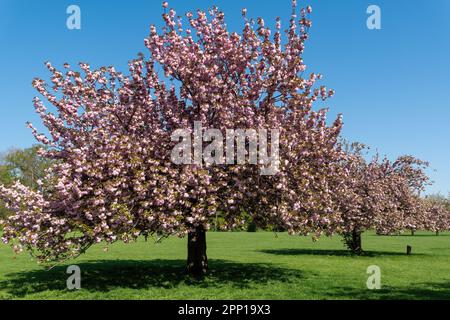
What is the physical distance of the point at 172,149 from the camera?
18.0 meters

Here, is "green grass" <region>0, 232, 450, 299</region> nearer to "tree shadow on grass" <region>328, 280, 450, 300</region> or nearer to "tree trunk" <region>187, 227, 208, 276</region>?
"tree shadow on grass" <region>328, 280, 450, 300</region>

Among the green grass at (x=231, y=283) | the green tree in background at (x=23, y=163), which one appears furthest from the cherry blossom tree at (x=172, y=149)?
the green tree in background at (x=23, y=163)

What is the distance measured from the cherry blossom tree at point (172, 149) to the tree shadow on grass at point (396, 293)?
2.86 meters

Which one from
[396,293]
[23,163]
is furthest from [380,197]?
[23,163]

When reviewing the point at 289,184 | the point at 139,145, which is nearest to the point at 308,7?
the point at 289,184

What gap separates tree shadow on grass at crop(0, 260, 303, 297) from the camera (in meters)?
20.4

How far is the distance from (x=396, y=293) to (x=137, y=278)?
12596 mm

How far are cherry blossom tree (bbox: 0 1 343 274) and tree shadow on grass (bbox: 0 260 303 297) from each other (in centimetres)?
295

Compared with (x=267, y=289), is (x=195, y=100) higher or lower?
higher

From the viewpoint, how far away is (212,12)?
19.4 metres

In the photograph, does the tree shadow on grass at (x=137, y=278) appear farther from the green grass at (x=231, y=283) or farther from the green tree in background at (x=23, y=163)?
the green tree in background at (x=23, y=163)

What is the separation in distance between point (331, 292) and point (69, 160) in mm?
12291

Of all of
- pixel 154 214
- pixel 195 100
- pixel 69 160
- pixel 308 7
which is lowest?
pixel 154 214
